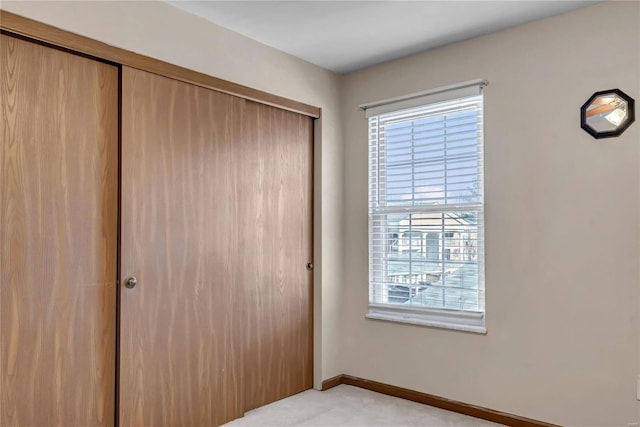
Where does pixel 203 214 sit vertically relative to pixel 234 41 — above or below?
below

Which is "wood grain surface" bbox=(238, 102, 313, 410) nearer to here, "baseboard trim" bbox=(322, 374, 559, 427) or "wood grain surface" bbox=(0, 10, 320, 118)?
"wood grain surface" bbox=(0, 10, 320, 118)

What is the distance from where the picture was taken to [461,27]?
2941mm

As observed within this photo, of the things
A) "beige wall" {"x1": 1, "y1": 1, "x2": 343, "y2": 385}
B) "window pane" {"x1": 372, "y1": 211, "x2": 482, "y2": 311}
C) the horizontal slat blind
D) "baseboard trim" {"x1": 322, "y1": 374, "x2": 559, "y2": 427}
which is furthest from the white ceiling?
"baseboard trim" {"x1": 322, "y1": 374, "x2": 559, "y2": 427}

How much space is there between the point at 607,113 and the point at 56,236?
9.48 ft

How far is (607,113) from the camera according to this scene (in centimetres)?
260

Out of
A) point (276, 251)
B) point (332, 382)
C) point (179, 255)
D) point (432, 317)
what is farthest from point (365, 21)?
point (332, 382)

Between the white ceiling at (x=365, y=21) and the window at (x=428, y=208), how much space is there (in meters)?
0.37

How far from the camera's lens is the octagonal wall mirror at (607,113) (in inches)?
100

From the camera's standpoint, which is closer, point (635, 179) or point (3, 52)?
point (3, 52)

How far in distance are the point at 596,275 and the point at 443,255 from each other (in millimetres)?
912

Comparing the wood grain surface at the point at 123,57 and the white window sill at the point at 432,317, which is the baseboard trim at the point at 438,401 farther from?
the wood grain surface at the point at 123,57

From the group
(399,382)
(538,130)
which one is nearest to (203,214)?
(399,382)

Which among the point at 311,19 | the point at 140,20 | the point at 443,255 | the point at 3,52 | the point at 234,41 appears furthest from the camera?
the point at 443,255

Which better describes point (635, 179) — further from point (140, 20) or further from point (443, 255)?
point (140, 20)
